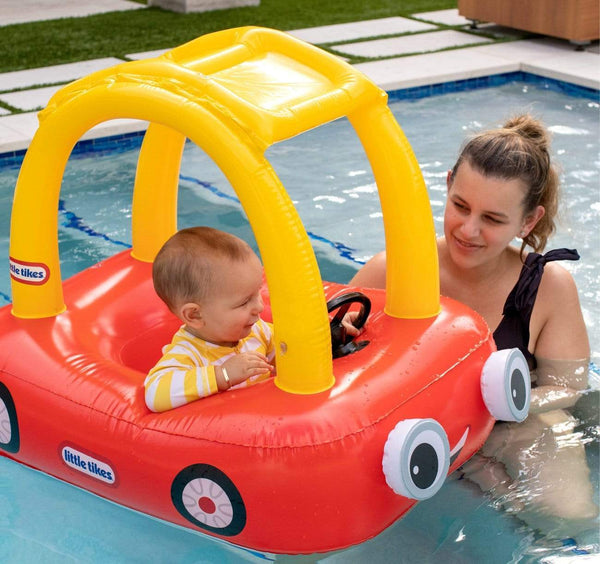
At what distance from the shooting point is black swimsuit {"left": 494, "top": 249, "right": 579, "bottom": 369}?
263 centimetres

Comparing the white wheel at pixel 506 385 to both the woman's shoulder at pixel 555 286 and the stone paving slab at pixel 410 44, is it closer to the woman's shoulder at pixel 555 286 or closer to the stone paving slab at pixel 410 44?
the woman's shoulder at pixel 555 286

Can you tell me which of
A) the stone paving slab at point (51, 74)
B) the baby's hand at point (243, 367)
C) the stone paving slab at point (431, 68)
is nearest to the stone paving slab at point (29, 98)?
the stone paving slab at point (51, 74)

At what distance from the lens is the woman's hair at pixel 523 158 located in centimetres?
248

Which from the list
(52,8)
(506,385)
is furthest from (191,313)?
(52,8)

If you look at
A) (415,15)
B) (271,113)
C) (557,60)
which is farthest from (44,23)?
(271,113)

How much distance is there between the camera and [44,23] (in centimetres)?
751

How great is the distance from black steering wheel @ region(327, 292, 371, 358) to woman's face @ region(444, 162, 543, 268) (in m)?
0.35

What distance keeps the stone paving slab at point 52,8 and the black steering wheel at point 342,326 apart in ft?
19.4

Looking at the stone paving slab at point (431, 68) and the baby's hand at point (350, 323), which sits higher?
the baby's hand at point (350, 323)

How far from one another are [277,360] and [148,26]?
584 centimetres

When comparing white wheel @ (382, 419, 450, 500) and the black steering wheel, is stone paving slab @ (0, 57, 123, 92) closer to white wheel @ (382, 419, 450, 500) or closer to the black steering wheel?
the black steering wheel

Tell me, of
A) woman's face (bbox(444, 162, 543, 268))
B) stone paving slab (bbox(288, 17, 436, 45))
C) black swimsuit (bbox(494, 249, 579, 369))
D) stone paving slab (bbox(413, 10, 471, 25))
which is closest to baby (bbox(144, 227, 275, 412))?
woman's face (bbox(444, 162, 543, 268))

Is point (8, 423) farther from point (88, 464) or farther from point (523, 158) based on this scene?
point (523, 158)

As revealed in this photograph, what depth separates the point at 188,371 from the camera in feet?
6.92
